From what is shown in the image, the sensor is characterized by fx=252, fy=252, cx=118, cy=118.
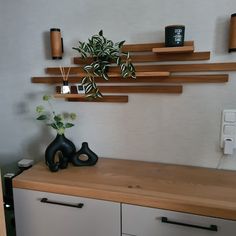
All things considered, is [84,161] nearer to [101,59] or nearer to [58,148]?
[58,148]

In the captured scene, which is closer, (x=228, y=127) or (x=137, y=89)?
(x=228, y=127)

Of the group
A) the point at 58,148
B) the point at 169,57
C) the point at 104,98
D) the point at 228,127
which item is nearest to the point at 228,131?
the point at 228,127

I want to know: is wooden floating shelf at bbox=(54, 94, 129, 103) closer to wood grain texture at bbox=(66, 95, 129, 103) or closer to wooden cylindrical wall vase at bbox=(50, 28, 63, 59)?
wood grain texture at bbox=(66, 95, 129, 103)

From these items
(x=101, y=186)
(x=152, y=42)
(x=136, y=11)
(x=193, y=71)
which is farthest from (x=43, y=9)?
(x=101, y=186)

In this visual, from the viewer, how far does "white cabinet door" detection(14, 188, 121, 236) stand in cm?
125

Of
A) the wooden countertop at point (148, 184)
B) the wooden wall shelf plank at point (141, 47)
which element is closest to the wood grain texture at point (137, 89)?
the wooden wall shelf plank at point (141, 47)

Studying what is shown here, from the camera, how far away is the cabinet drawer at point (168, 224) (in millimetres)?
1088

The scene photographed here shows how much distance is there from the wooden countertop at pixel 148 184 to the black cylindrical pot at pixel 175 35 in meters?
0.72

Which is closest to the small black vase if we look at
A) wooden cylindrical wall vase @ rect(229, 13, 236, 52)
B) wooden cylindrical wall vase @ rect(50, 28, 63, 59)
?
wooden cylindrical wall vase @ rect(50, 28, 63, 59)

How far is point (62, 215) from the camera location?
4.36 ft

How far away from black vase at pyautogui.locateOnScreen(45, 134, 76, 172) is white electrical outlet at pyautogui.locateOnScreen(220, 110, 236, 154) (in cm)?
91

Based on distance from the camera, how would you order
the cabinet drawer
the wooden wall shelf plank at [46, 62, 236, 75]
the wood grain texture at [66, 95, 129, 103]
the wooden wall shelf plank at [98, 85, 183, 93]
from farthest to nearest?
1. the wood grain texture at [66, 95, 129, 103]
2. the wooden wall shelf plank at [98, 85, 183, 93]
3. the wooden wall shelf plank at [46, 62, 236, 75]
4. the cabinet drawer

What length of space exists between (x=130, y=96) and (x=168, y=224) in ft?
2.56

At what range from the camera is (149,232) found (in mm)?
1196
